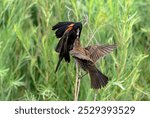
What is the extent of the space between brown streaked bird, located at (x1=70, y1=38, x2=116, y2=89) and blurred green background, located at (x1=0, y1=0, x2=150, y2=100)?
14cm

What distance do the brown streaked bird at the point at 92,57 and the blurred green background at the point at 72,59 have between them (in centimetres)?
14

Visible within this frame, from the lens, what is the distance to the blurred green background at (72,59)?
1379mm

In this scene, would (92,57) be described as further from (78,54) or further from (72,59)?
(72,59)

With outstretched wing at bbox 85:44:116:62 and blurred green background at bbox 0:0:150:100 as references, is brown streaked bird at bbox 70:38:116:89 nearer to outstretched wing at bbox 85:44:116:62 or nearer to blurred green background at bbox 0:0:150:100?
outstretched wing at bbox 85:44:116:62

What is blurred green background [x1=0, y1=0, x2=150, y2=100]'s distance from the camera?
138cm

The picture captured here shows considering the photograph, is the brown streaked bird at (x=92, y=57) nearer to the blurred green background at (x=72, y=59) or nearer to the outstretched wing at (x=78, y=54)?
the outstretched wing at (x=78, y=54)

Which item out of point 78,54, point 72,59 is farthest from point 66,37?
point 72,59

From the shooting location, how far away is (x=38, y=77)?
1.61 m

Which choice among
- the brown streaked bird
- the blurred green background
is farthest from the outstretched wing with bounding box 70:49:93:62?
the blurred green background

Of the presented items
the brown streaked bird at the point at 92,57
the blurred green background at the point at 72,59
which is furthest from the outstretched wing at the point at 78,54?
the blurred green background at the point at 72,59

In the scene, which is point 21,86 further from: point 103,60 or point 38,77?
point 103,60

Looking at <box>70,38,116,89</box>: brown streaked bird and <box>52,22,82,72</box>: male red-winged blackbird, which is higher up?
<box>52,22,82,72</box>: male red-winged blackbird

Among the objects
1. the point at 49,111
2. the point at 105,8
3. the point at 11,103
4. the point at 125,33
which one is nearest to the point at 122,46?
the point at 125,33

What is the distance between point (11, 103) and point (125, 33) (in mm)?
485
